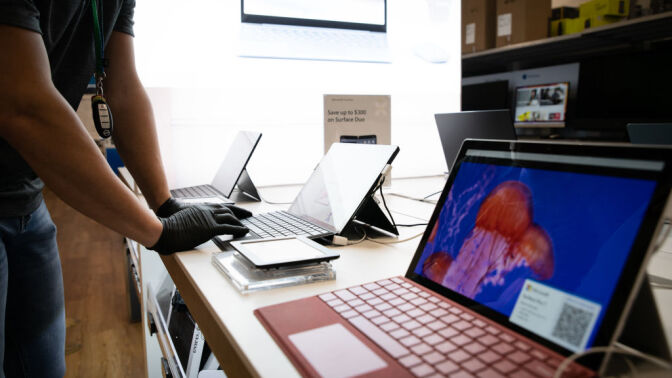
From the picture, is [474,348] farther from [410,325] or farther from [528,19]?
[528,19]

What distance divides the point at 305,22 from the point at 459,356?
1629 millimetres

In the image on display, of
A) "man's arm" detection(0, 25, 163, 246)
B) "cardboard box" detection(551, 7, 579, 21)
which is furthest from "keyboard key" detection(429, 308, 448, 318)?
"cardboard box" detection(551, 7, 579, 21)

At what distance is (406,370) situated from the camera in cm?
40

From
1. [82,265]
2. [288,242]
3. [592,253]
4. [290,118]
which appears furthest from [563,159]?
[82,265]

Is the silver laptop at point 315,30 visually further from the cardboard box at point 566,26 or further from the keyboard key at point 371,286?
the cardboard box at point 566,26

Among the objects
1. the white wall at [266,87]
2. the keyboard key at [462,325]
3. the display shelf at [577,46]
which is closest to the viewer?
the keyboard key at [462,325]

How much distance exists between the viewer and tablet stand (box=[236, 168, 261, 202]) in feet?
4.71

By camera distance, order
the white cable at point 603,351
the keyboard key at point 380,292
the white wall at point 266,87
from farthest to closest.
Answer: the white wall at point 266,87
the keyboard key at point 380,292
the white cable at point 603,351

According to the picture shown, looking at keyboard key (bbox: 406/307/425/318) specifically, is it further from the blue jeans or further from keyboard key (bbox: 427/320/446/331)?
the blue jeans

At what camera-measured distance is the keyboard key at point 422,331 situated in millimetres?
459

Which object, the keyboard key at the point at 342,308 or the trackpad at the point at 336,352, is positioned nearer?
the trackpad at the point at 336,352

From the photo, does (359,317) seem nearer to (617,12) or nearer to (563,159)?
(563,159)

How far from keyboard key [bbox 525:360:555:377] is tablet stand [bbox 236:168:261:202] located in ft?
3.65

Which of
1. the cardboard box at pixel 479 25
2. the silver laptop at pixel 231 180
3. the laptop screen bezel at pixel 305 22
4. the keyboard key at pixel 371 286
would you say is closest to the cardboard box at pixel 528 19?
the cardboard box at pixel 479 25
